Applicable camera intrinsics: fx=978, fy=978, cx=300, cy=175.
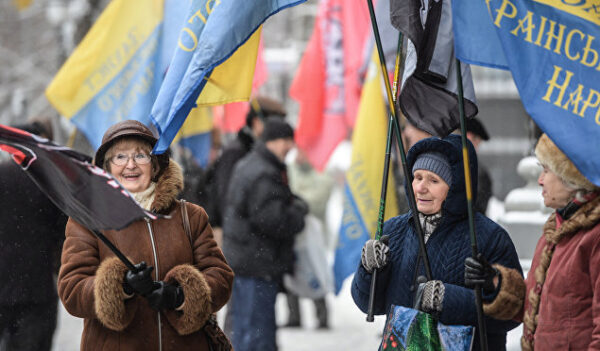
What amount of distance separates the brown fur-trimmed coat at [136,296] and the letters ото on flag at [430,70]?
1.33m

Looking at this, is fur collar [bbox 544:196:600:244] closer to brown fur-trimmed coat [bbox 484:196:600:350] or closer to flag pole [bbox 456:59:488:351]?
brown fur-trimmed coat [bbox 484:196:600:350]

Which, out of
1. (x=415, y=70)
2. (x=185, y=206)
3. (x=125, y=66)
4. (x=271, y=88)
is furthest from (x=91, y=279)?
(x=271, y=88)

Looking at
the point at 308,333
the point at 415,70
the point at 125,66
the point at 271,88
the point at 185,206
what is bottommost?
the point at 308,333

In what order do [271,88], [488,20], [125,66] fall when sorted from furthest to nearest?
[271,88] < [125,66] < [488,20]

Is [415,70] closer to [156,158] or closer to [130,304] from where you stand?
[156,158]

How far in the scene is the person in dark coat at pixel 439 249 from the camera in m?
4.44

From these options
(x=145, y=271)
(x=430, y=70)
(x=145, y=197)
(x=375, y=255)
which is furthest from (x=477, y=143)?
(x=145, y=271)

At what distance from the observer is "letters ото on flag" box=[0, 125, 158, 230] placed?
164 inches

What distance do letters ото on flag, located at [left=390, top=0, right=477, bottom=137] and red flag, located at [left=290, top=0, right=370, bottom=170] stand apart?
6197 millimetres

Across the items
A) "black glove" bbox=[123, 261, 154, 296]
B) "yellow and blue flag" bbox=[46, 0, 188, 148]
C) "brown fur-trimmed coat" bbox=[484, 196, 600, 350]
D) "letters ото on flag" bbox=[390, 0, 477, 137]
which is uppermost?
"yellow and blue flag" bbox=[46, 0, 188, 148]

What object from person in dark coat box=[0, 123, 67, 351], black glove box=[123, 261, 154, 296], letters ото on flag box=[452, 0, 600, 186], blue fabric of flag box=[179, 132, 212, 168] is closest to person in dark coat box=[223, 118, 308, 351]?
blue fabric of flag box=[179, 132, 212, 168]

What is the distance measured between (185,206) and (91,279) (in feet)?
2.01

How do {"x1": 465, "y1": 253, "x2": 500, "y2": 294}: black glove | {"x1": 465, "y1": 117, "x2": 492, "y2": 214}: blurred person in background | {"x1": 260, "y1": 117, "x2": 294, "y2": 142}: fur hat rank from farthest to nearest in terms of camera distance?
1. {"x1": 260, "y1": 117, "x2": 294, "y2": 142}: fur hat
2. {"x1": 465, "y1": 117, "x2": 492, "y2": 214}: blurred person in background
3. {"x1": 465, "y1": 253, "x2": 500, "y2": 294}: black glove

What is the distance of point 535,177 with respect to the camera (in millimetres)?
8062
